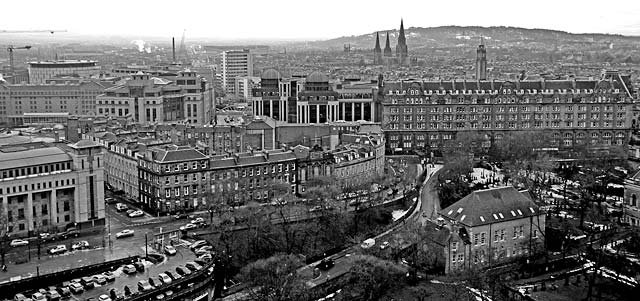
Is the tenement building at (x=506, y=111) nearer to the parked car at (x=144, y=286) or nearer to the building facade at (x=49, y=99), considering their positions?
the building facade at (x=49, y=99)

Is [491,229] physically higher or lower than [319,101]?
lower

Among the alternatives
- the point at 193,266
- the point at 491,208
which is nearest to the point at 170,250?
the point at 193,266

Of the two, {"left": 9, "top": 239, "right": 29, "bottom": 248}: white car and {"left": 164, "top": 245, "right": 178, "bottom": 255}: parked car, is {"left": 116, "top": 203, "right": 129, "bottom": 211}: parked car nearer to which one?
{"left": 9, "top": 239, "right": 29, "bottom": 248}: white car

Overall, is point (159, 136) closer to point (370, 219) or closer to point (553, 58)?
point (370, 219)

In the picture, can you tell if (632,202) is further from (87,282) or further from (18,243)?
(18,243)

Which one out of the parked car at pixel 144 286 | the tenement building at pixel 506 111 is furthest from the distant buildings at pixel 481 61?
the parked car at pixel 144 286
